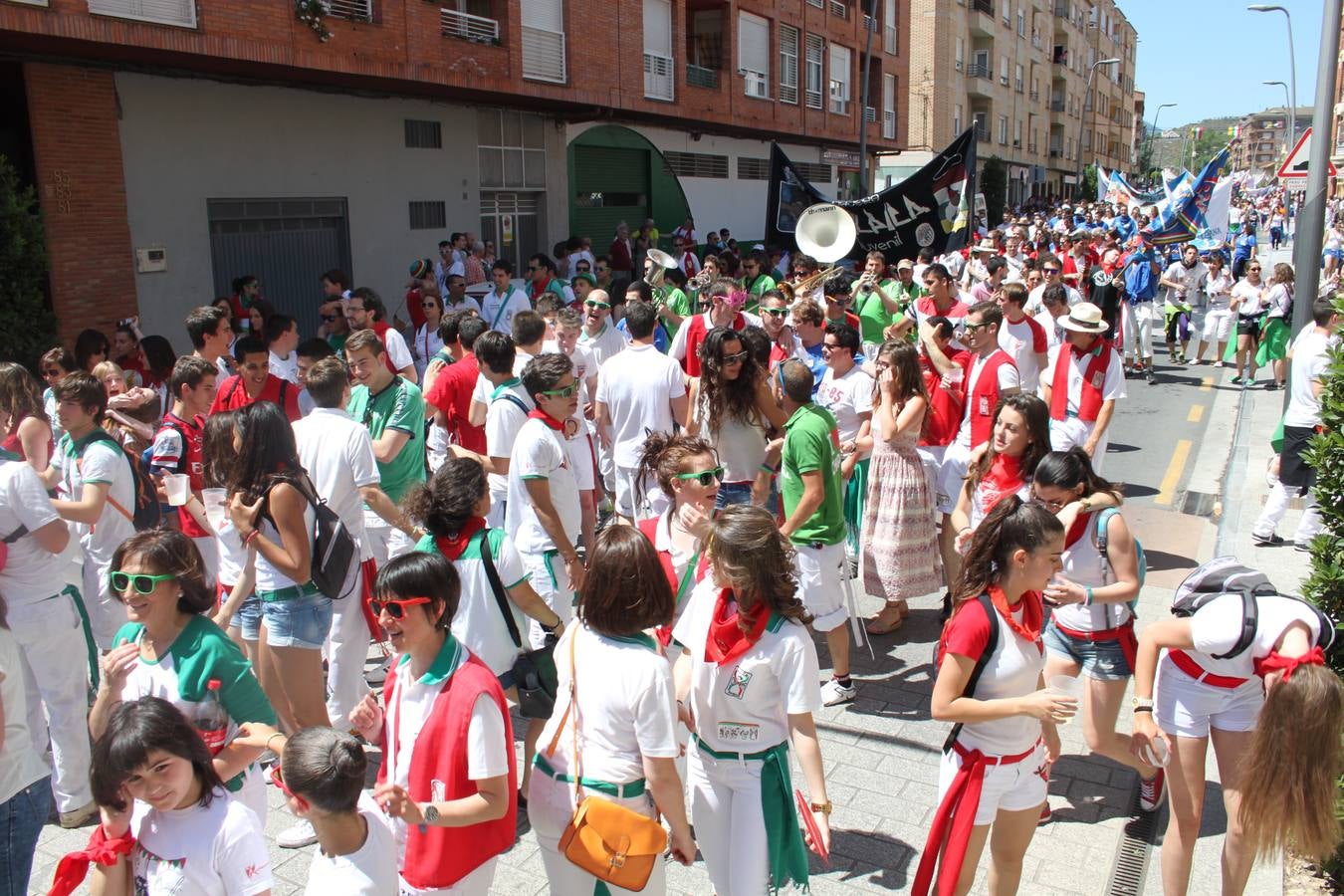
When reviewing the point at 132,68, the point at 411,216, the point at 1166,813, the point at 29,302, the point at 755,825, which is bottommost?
the point at 1166,813

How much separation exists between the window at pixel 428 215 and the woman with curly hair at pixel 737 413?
11879 millimetres

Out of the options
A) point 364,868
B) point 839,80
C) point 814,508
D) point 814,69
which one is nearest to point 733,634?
point 364,868

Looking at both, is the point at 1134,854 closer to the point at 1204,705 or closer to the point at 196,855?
the point at 1204,705

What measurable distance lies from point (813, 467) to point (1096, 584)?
4.64ft

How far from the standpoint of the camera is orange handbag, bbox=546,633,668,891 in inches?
109

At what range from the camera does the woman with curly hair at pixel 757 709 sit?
3100mm

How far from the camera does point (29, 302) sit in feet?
33.6

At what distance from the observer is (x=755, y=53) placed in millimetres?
26344

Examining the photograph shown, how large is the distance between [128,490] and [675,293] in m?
7.11

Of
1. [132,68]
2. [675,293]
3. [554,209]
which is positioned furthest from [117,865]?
[554,209]

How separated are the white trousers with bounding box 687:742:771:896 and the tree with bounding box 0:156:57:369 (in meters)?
9.47

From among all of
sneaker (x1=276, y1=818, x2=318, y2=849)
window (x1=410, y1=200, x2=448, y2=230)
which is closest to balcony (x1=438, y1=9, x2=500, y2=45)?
window (x1=410, y1=200, x2=448, y2=230)

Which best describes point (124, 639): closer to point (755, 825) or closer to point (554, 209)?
point (755, 825)

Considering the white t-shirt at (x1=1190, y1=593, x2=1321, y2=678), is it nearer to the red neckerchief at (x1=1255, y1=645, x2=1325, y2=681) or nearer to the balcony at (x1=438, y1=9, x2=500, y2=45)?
the red neckerchief at (x1=1255, y1=645, x2=1325, y2=681)
